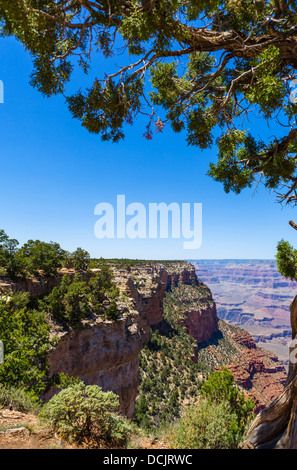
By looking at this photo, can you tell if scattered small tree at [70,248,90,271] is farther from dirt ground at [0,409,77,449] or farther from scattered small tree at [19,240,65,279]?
dirt ground at [0,409,77,449]

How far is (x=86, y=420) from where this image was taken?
511 cm

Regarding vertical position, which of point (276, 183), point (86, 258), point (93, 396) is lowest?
point (93, 396)

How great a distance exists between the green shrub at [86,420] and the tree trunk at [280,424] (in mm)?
2821

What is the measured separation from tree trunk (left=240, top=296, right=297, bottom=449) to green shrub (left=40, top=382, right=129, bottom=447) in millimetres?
2821

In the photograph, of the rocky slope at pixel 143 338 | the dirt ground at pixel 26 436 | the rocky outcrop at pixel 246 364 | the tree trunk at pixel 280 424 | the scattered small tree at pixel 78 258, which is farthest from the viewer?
the rocky outcrop at pixel 246 364

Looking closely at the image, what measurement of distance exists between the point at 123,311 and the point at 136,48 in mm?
21515

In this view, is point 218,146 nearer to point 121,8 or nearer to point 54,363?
point 121,8

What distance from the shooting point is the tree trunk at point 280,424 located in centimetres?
477

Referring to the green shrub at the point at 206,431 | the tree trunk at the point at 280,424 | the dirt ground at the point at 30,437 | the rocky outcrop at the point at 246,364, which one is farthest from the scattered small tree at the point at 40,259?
the rocky outcrop at the point at 246,364

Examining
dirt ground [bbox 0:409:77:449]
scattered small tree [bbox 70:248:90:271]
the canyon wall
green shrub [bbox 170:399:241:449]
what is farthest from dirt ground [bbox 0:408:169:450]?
scattered small tree [bbox 70:248:90:271]

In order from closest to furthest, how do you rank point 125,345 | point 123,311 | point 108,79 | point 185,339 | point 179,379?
1. point 108,79
2. point 125,345
3. point 123,311
4. point 179,379
5. point 185,339

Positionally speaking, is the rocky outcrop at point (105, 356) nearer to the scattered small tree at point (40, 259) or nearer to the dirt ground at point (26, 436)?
A: the scattered small tree at point (40, 259)

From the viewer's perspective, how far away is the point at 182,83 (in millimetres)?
5504

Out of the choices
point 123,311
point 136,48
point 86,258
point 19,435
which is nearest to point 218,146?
point 136,48
